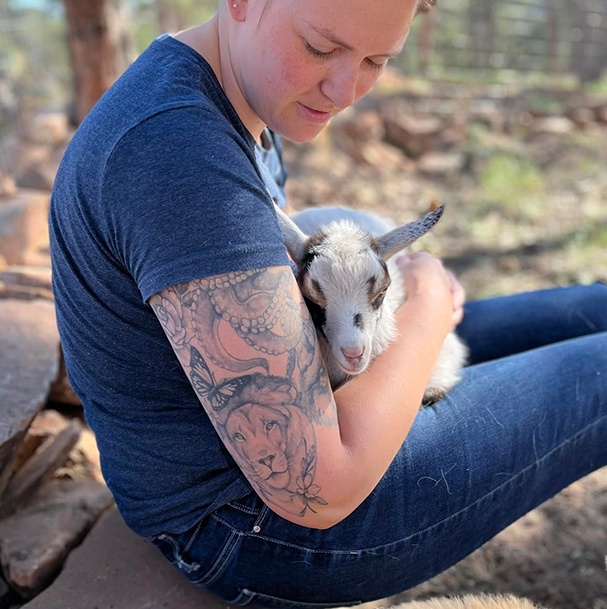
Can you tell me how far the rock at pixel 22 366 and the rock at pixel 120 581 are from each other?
375 millimetres

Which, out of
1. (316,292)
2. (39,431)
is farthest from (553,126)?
(316,292)

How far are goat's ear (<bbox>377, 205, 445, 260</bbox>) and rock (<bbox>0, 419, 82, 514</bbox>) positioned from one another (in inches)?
53.7

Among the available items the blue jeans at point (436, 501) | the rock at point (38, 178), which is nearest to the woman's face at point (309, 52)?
the blue jeans at point (436, 501)

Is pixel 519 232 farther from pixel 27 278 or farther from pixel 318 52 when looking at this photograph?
pixel 318 52

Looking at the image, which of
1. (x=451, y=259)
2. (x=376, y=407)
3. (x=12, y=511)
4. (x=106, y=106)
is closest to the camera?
(x=106, y=106)

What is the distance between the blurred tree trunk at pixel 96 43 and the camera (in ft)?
19.0

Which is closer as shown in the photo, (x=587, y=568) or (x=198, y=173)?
(x=198, y=173)

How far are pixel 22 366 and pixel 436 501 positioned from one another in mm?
1480

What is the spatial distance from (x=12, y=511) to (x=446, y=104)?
9.69m

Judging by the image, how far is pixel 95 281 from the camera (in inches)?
56.6

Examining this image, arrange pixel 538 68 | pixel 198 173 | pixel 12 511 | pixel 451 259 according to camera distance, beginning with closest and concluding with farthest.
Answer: pixel 198 173
pixel 12 511
pixel 451 259
pixel 538 68

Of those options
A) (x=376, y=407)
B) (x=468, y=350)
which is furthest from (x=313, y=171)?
(x=376, y=407)

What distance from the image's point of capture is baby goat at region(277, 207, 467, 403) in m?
1.75

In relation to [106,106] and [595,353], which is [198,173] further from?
[595,353]
